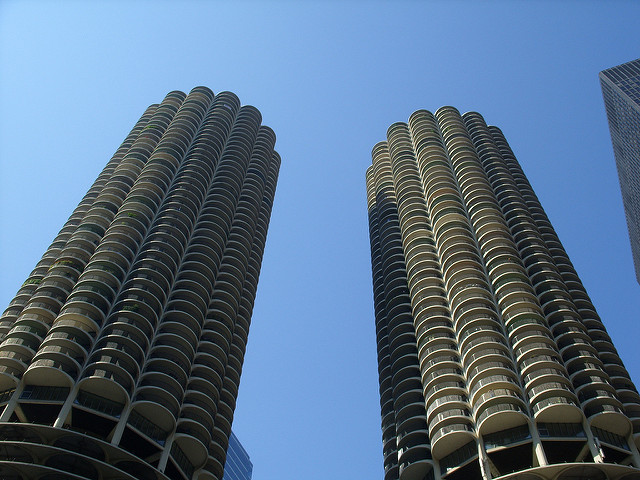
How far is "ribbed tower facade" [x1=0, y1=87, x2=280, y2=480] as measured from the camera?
49.3 m

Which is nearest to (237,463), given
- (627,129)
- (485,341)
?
(485,341)

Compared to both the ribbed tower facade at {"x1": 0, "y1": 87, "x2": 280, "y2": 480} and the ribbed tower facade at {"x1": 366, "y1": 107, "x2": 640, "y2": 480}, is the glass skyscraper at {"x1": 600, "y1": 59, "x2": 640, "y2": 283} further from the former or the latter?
the ribbed tower facade at {"x1": 0, "y1": 87, "x2": 280, "y2": 480}

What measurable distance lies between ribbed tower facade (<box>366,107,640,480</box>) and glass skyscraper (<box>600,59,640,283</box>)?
44422 mm

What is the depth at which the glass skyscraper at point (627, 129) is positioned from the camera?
126m

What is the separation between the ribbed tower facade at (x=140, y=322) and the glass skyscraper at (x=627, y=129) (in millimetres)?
74608

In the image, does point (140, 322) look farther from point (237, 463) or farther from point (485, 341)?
point (237, 463)

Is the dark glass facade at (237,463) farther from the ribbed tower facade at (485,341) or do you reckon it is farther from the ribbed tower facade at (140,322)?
the ribbed tower facade at (485,341)

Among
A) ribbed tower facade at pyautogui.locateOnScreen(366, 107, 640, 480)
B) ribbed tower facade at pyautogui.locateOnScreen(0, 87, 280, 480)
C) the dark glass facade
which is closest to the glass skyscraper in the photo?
ribbed tower facade at pyautogui.locateOnScreen(366, 107, 640, 480)

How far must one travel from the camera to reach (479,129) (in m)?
103

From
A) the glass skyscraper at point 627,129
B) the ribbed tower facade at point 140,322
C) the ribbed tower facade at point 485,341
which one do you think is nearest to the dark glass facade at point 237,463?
the ribbed tower facade at point 140,322

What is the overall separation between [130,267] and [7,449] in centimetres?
2363

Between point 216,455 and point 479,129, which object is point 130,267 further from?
point 479,129

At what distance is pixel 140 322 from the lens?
59.4 meters

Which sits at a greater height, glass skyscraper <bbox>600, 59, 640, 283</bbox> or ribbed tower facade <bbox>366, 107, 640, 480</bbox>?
glass skyscraper <bbox>600, 59, 640, 283</bbox>
